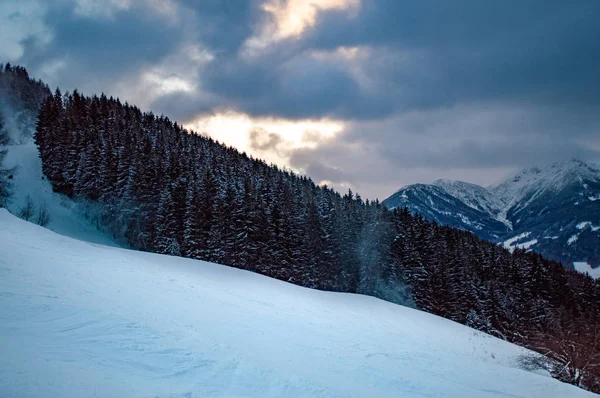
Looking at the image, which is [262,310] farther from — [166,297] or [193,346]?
[193,346]

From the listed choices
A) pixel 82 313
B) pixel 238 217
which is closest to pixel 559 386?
pixel 82 313

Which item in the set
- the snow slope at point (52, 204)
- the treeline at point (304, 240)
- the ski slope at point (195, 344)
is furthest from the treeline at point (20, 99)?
the ski slope at point (195, 344)

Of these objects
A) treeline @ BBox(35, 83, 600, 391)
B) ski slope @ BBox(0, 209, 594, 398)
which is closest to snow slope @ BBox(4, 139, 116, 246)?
treeline @ BBox(35, 83, 600, 391)

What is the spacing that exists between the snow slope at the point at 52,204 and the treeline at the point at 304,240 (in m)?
1.91

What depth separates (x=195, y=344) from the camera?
9.88m

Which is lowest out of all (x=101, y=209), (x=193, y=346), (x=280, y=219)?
(x=193, y=346)

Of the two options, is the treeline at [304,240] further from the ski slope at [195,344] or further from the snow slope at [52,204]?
the ski slope at [195,344]

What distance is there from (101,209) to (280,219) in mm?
30874

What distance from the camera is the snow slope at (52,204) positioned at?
174ft

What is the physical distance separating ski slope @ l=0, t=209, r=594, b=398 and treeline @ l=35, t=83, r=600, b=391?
1150 inches

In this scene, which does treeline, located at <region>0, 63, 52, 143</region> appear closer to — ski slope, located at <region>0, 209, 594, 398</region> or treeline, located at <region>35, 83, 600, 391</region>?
treeline, located at <region>35, 83, 600, 391</region>

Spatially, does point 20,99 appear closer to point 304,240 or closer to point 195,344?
point 304,240

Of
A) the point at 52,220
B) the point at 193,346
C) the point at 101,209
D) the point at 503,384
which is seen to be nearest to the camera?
the point at 193,346

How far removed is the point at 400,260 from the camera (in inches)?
2168
